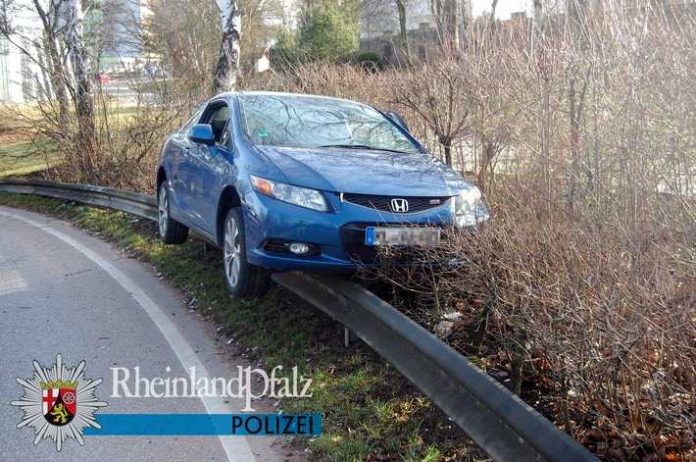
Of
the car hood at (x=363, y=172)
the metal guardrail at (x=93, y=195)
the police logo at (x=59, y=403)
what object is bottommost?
the police logo at (x=59, y=403)

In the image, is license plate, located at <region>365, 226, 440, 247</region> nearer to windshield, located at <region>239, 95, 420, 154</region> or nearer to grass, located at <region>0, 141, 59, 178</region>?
windshield, located at <region>239, 95, 420, 154</region>

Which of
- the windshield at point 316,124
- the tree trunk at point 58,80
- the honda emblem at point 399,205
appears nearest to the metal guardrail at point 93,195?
the tree trunk at point 58,80

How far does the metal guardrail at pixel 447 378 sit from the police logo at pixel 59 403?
5.55 ft

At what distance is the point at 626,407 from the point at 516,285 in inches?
35.6

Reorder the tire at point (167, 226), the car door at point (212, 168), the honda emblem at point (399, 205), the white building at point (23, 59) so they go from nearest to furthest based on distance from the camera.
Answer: the honda emblem at point (399, 205), the car door at point (212, 168), the tire at point (167, 226), the white building at point (23, 59)

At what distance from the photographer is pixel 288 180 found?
5680 millimetres

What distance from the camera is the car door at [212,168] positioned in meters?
6.64

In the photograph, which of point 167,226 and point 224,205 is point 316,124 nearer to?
point 224,205

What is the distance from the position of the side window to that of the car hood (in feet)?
2.69

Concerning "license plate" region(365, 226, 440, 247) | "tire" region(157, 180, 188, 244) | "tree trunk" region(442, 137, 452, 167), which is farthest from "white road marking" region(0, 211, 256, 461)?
"tree trunk" region(442, 137, 452, 167)

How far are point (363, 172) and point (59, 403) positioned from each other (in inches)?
106

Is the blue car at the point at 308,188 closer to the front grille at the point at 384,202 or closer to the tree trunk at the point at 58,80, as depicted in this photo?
the front grille at the point at 384,202

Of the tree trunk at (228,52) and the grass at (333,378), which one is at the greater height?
the tree trunk at (228,52)

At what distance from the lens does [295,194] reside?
5602 millimetres
